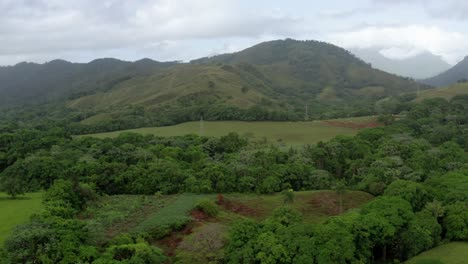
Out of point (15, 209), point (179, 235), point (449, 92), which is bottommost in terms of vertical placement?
point (179, 235)

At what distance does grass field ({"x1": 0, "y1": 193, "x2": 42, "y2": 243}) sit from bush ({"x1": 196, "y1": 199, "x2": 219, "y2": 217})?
13.5 m

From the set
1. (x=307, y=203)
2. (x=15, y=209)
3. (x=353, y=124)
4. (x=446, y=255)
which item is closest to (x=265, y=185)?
(x=307, y=203)

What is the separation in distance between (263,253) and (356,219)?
27.7 ft

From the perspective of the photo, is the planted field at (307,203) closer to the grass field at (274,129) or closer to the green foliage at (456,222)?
the green foliage at (456,222)

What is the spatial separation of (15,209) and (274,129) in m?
65.0

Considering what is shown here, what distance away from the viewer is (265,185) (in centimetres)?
4772

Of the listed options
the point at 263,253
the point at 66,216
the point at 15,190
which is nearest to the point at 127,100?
the point at 15,190

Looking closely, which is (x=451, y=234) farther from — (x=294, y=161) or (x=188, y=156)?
(x=188, y=156)

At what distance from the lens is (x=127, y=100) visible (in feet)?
535

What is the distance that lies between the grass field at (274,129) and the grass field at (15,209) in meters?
46.4

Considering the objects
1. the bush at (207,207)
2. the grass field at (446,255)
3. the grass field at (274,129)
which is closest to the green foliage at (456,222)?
the grass field at (446,255)

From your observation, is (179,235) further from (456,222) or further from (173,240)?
(456,222)

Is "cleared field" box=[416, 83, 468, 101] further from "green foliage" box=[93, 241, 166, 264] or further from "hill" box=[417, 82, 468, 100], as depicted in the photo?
"green foliage" box=[93, 241, 166, 264]

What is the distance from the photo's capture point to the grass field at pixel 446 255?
3100 centimetres
